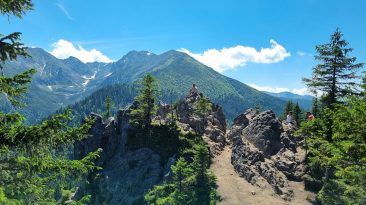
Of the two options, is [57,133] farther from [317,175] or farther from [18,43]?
[317,175]

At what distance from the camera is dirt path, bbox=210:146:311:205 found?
171ft

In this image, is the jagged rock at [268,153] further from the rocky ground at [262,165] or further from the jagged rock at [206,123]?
the jagged rock at [206,123]

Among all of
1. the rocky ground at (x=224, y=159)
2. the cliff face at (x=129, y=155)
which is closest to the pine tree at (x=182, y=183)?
the rocky ground at (x=224, y=159)

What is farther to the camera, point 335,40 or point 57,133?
point 335,40

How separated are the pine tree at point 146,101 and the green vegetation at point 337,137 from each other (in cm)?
2946

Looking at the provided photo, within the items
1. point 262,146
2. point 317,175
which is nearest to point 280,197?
point 317,175

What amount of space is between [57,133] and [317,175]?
50107 millimetres

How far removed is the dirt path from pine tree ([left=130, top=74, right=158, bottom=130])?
56.6ft

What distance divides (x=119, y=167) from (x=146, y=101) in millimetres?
14305

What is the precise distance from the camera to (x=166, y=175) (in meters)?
61.5

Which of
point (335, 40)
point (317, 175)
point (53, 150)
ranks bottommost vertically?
point (317, 175)

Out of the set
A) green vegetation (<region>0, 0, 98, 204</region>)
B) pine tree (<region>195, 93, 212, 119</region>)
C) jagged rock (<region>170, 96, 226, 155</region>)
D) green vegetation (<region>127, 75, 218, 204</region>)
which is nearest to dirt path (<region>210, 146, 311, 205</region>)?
green vegetation (<region>127, 75, 218, 204</region>)

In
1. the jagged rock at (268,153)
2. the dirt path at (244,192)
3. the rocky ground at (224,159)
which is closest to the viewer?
the dirt path at (244,192)

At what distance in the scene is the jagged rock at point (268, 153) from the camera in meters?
57.4
